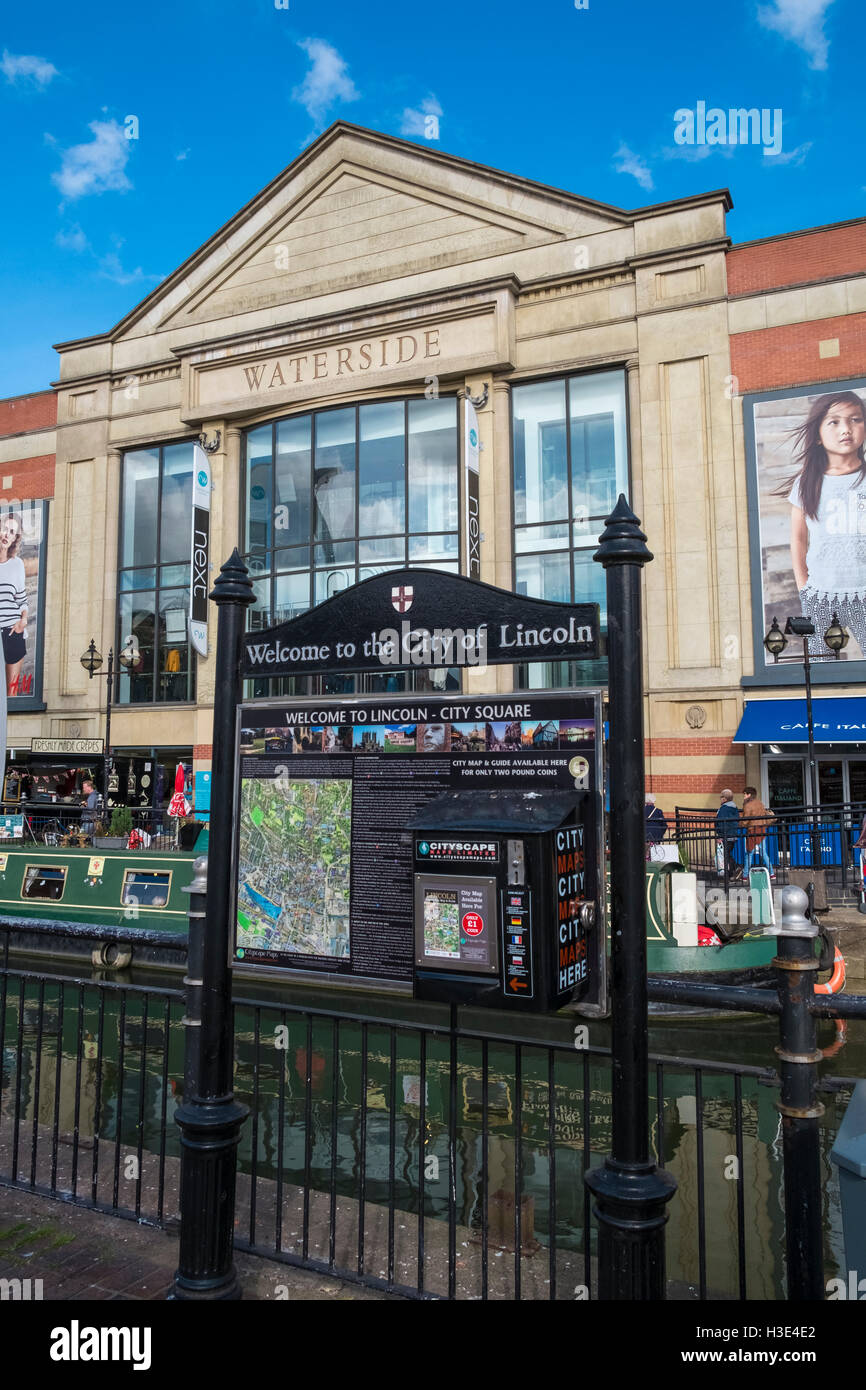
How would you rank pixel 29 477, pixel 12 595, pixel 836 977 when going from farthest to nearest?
1. pixel 29 477
2. pixel 12 595
3. pixel 836 977

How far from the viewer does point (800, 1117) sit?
9.55 ft

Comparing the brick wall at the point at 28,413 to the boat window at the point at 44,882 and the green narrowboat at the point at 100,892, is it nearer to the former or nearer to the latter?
the green narrowboat at the point at 100,892

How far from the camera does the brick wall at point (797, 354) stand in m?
20.9

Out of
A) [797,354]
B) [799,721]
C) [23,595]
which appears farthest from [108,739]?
[797,354]

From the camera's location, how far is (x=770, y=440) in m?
21.4

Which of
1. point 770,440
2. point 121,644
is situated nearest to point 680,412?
point 770,440

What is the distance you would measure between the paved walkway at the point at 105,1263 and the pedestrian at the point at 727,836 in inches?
439

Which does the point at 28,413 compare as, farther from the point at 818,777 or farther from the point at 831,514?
the point at 818,777

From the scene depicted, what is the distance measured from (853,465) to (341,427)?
13484 mm

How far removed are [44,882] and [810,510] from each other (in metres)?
17.7

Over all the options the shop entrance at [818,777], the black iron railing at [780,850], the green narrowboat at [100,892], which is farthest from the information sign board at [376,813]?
the shop entrance at [818,777]

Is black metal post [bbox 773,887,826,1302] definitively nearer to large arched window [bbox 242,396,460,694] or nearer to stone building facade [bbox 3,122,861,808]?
stone building facade [bbox 3,122,861,808]

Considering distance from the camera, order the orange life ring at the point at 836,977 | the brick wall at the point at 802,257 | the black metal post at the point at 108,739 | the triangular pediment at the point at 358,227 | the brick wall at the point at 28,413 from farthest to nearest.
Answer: the brick wall at the point at 28,413, the black metal post at the point at 108,739, the triangular pediment at the point at 358,227, the brick wall at the point at 802,257, the orange life ring at the point at 836,977
